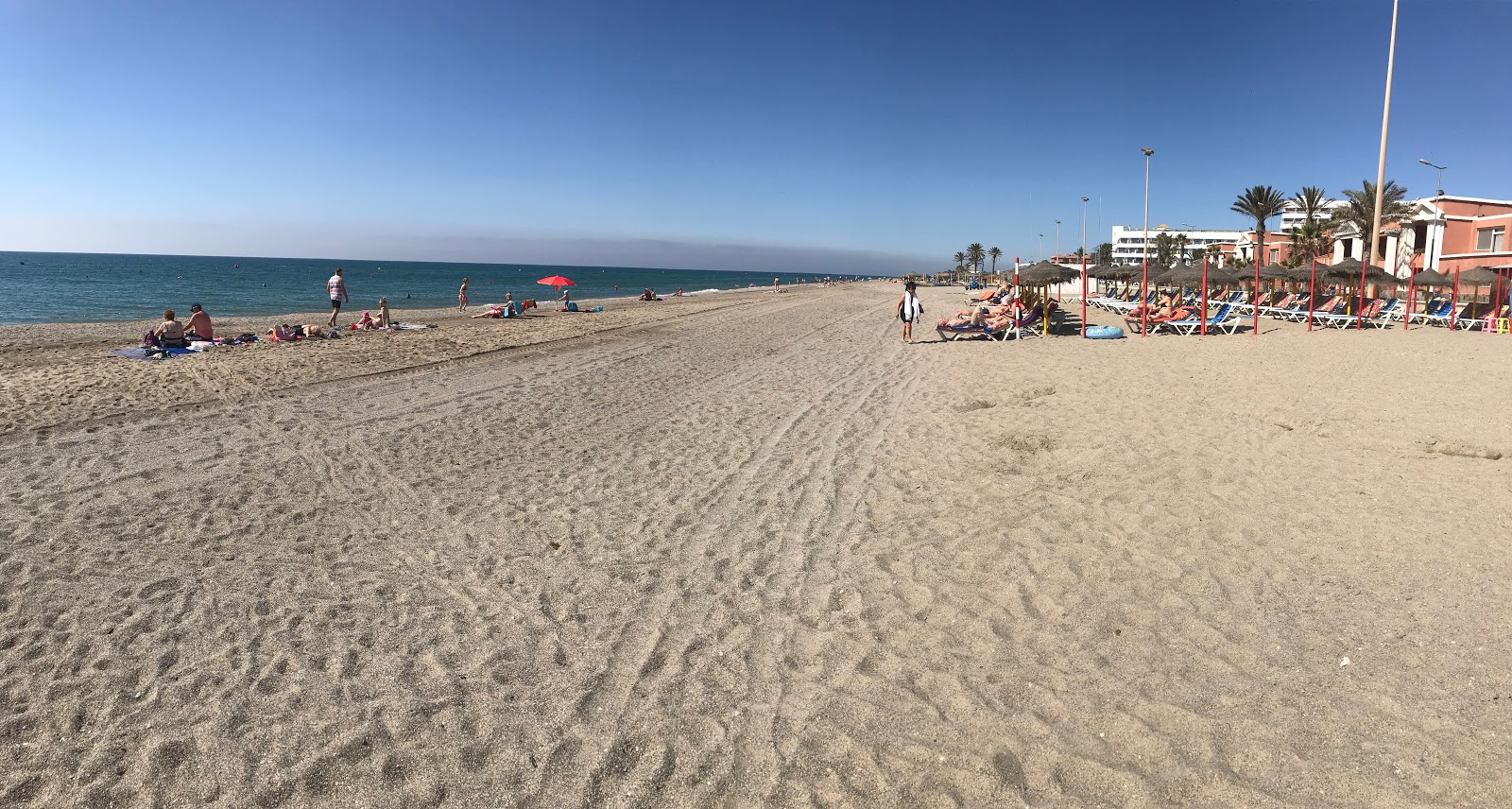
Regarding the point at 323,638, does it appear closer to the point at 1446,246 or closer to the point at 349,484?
the point at 349,484

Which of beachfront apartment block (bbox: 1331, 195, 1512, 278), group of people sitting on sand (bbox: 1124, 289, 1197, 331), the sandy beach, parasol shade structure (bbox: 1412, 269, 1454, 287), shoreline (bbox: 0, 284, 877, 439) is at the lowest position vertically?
the sandy beach

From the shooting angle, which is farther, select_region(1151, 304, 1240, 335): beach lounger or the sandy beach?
select_region(1151, 304, 1240, 335): beach lounger

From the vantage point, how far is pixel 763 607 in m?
4.17

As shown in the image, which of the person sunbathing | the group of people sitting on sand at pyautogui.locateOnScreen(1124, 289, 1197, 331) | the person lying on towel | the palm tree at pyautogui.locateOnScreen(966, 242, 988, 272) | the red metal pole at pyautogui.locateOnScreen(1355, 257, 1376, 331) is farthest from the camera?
the palm tree at pyautogui.locateOnScreen(966, 242, 988, 272)

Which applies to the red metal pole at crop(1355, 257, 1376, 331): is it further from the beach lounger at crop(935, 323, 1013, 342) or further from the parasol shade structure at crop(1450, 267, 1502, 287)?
the beach lounger at crop(935, 323, 1013, 342)

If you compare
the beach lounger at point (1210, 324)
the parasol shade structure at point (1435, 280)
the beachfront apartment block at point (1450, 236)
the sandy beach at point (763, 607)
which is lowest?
the sandy beach at point (763, 607)

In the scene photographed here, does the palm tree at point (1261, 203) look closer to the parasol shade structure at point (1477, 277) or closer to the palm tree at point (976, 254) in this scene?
the parasol shade structure at point (1477, 277)

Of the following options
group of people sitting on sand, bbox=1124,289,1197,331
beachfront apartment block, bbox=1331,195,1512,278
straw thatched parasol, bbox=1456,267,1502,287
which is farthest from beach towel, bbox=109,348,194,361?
beachfront apartment block, bbox=1331,195,1512,278

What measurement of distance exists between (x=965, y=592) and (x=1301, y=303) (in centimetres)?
2614

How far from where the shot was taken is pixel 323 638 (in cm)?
379

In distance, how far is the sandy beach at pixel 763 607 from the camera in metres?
2.84

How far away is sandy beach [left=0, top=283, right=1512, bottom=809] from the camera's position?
2844 mm

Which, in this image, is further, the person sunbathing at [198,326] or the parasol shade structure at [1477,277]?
the parasol shade structure at [1477,277]

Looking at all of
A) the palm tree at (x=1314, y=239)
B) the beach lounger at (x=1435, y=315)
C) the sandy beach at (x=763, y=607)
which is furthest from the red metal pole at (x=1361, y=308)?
the palm tree at (x=1314, y=239)
